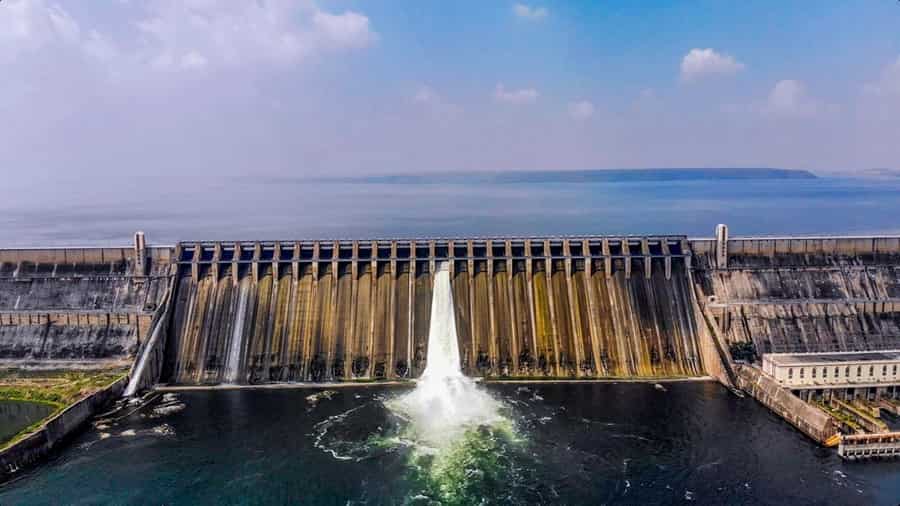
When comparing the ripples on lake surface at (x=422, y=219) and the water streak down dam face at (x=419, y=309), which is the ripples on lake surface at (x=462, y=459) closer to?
the water streak down dam face at (x=419, y=309)

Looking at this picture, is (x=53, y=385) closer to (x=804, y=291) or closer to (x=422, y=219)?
(x=804, y=291)

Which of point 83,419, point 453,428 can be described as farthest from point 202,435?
point 453,428

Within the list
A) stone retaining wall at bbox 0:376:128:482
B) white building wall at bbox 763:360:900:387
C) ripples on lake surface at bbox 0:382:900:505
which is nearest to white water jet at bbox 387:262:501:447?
ripples on lake surface at bbox 0:382:900:505

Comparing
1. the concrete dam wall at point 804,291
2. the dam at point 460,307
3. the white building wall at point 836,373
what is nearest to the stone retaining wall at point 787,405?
the dam at point 460,307

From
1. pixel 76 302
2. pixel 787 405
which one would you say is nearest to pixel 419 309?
Answer: pixel 787 405

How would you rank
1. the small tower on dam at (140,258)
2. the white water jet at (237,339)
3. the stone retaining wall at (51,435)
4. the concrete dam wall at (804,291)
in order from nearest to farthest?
the stone retaining wall at (51,435), the white water jet at (237,339), the concrete dam wall at (804,291), the small tower on dam at (140,258)

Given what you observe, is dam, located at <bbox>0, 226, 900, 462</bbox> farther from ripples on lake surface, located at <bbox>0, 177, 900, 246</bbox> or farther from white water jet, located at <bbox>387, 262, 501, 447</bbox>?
ripples on lake surface, located at <bbox>0, 177, 900, 246</bbox>
